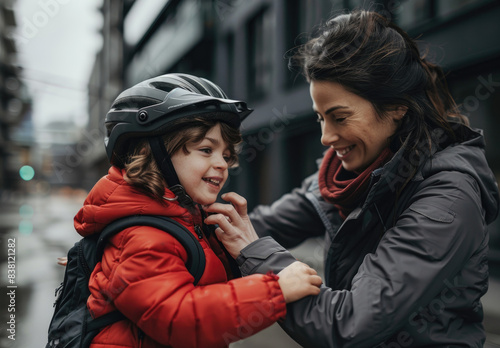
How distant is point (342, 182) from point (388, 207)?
0.98ft

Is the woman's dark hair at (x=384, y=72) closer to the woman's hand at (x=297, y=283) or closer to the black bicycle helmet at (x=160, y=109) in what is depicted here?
the black bicycle helmet at (x=160, y=109)

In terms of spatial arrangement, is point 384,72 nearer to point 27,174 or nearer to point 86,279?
point 86,279

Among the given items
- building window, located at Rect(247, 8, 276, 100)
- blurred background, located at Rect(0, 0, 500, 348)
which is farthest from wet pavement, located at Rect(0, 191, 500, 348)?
building window, located at Rect(247, 8, 276, 100)

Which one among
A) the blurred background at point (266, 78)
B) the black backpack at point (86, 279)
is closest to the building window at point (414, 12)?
the blurred background at point (266, 78)

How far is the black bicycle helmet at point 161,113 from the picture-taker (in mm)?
1709

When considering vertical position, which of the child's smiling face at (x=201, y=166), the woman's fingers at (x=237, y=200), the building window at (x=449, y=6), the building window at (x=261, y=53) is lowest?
the woman's fingers at (x=237, y=200)

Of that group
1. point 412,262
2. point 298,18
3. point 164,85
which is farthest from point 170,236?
point 298,18

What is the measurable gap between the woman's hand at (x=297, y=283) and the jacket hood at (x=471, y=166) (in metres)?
0.64

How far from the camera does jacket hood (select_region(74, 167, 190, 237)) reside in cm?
156

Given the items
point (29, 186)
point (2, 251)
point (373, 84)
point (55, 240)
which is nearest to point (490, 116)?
point (373, 84)

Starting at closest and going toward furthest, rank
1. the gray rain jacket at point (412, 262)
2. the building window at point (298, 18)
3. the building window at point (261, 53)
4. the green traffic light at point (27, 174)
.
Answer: the gray rain jacket at point (412, 262) < the building window at point (298, 18) < the green traffic light at point (27, 174) < the building window at point (261, 53)

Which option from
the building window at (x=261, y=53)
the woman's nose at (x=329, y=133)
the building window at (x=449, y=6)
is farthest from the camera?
the building window at (x=261, y=53)

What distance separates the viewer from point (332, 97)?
71.8 inches

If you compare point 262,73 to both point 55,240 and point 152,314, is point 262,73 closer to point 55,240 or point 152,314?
point 55,240
